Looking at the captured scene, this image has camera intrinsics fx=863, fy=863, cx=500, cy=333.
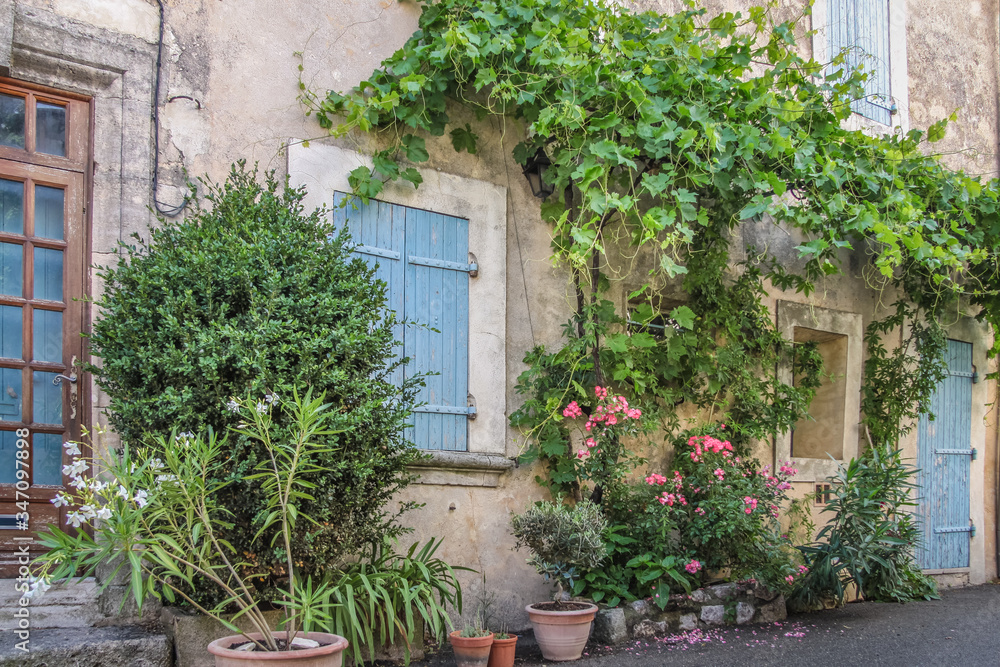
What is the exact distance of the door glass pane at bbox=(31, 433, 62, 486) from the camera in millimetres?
4141

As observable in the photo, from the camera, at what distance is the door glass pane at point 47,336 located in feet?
13.8

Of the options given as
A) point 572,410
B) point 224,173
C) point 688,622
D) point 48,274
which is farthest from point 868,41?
point 48,274

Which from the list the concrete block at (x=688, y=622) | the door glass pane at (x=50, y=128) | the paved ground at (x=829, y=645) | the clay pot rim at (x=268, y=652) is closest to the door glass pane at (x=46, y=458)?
the door glass pane at (x=50, y=128)

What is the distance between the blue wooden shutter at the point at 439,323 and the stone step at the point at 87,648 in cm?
186

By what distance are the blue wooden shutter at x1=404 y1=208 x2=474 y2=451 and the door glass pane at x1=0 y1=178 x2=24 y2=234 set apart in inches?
80.5

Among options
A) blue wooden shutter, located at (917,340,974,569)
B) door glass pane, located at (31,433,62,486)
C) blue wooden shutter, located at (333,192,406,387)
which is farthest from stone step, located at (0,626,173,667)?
blue wooden shutter, located at (917,340,974,569)

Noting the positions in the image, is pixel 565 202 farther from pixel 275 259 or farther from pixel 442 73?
pixel 275 259

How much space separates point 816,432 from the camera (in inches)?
303

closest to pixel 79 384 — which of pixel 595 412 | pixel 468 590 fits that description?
pixel 468 590

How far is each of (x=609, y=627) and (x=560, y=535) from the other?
0.64 metres

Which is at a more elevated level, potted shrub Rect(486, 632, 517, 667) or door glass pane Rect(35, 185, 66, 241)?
door glass pane Rect(35, 185, 66, 241)

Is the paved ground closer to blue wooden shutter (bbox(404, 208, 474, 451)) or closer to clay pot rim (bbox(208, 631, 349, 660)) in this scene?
blue wooden shutter (bbox(404, 208, 474, 451))

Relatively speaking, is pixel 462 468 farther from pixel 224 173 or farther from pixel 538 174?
pixel 224 173

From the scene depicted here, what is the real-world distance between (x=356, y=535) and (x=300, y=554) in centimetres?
31
